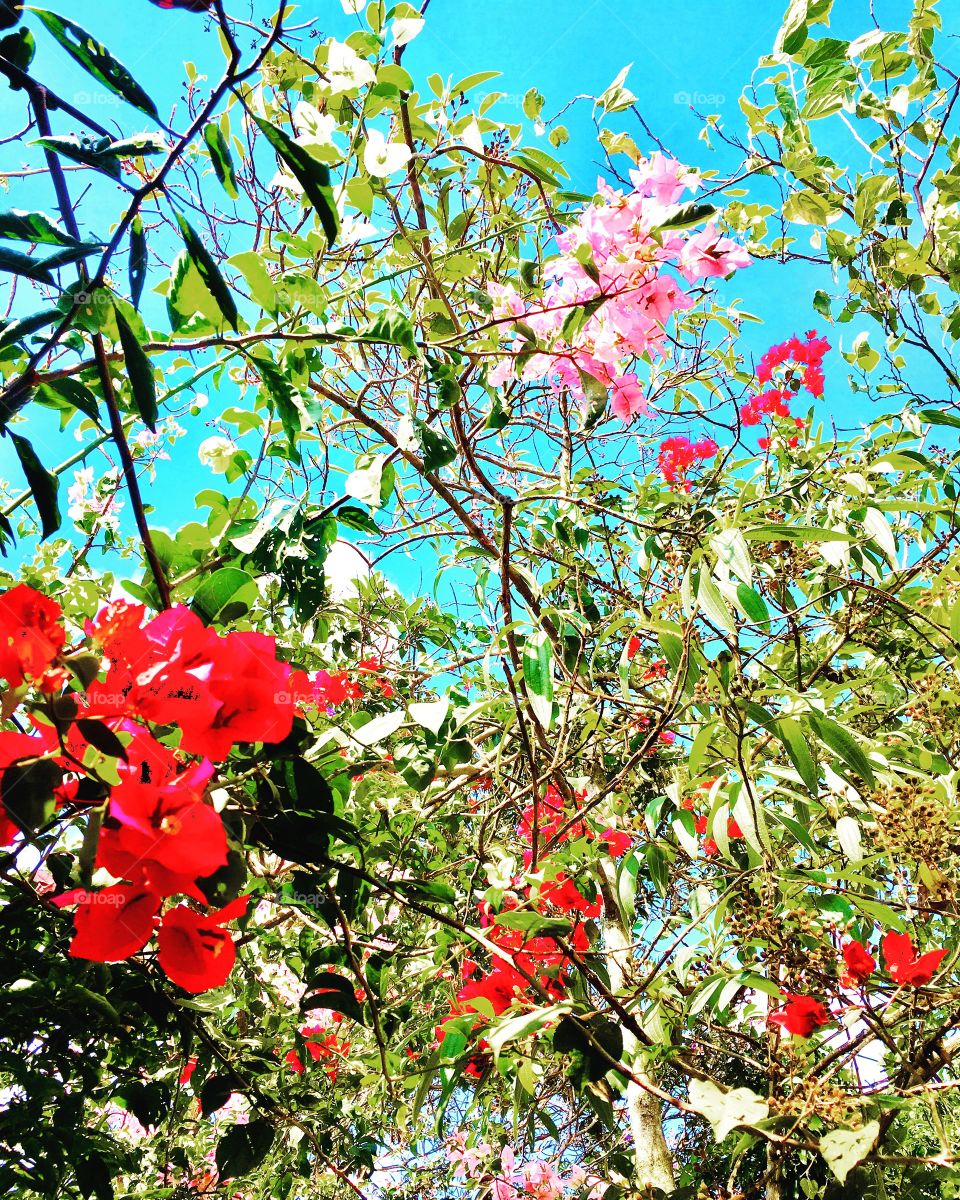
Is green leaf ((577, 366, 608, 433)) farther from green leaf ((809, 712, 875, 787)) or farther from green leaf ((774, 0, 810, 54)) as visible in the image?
green leaf ((774, 0, 810, 54))

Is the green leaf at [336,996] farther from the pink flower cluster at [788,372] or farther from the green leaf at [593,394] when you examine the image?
the pink flower cluster at [788,372]

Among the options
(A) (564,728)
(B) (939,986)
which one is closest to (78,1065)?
(A) (564,728)

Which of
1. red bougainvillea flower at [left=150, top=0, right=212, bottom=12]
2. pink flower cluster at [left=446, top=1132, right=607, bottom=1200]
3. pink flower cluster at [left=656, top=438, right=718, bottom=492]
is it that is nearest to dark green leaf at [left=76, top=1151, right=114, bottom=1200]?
pink flower cluster at [left=446, top=1132, right=607, bottom=1200]

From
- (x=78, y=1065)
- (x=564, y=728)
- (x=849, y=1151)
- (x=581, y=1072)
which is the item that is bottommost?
(x=849, y=1151)

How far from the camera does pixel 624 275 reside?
1.02 meters

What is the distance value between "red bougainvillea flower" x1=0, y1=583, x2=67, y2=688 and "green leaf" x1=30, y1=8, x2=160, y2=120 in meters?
0.35

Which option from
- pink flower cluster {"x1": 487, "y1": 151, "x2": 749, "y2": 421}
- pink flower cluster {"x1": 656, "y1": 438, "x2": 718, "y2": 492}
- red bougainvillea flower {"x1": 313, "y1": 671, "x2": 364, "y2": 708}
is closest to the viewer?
pink flower cluster {"x1": 487, "y1": 151, "x2": 749, "y2": 421}

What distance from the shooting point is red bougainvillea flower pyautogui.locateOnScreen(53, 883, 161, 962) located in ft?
1.84

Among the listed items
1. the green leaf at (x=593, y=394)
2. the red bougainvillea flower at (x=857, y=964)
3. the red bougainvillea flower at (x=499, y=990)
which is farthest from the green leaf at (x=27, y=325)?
the red bougainvillea flower at (x=857, y=964)

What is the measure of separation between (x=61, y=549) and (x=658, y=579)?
1561 millimetres

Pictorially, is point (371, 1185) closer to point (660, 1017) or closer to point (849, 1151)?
point (660, 1017)

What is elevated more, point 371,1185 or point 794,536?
point 794,536

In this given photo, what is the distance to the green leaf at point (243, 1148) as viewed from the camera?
3.10ft

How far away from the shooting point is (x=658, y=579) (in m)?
1.77
